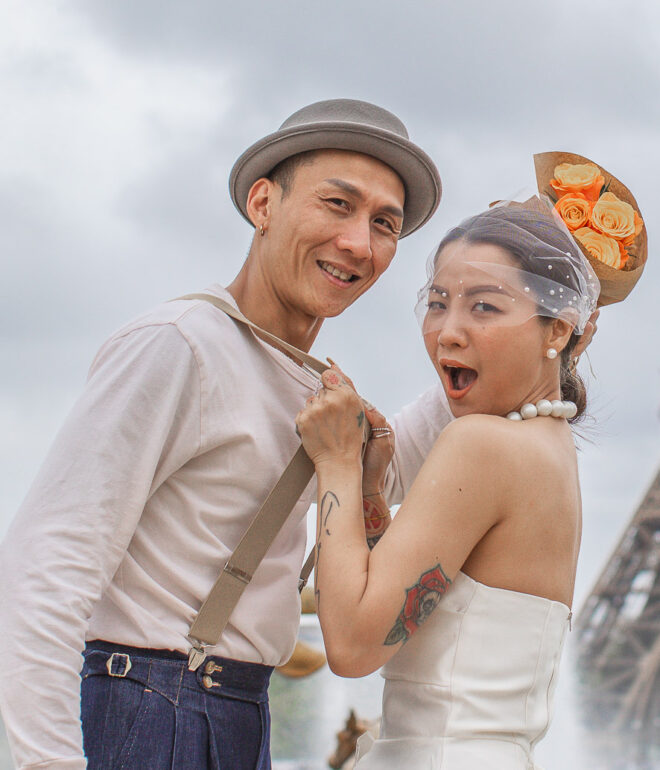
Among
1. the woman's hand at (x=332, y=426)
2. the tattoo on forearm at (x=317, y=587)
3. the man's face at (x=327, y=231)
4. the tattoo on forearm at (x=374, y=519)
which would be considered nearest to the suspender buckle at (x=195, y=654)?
the tattoo on forearm at (x=317, y=587)

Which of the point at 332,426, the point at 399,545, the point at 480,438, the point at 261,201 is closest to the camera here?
the point at 399,545

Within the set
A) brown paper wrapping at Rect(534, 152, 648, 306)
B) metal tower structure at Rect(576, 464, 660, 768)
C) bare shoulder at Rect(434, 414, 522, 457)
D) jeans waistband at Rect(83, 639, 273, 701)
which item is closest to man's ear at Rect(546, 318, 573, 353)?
bare shoulder at Rect(434, 414, 522, 457)

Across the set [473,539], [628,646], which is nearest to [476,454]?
[473,539]

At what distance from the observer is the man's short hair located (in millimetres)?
3236

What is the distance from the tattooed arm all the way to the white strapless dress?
0.37 feet

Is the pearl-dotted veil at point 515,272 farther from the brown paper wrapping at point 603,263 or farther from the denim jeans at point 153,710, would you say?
the denim jeans at point 153,710

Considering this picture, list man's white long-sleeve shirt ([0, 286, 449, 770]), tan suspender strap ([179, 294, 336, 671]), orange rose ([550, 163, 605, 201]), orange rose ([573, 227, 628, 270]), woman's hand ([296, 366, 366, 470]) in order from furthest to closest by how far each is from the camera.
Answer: orange rose ([550, 163, 605, 201]) < orange rose ([573, 227, 628, 270]) < woman's hand ([296, 366, 366, 470]) < tan suspender strap ([179, 294, 336, 671]) < man's white long-sleeve shirt ([0, 286, 449, 770])

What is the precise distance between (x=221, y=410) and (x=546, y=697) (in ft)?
3.96

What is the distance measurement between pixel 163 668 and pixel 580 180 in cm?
214

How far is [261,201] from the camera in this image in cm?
335

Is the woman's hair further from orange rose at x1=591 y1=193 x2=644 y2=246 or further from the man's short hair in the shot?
the man's short hair

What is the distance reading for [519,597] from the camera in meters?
2.70

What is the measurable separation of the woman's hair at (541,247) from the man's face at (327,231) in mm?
251

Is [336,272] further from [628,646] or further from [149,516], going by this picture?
[628,646]
